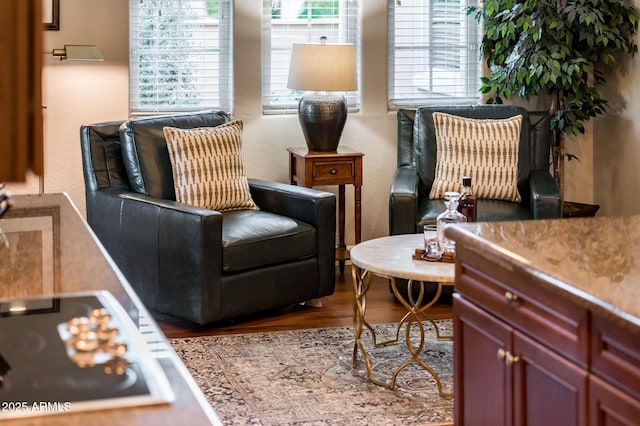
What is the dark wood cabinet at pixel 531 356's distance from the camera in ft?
5.81

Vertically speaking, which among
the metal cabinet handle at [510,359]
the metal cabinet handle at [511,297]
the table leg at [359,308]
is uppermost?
the metal cabinet handle at [511,297]

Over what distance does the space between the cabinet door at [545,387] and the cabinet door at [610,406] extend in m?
0.03

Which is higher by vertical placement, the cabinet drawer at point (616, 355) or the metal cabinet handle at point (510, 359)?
the cabinet drawer at point (616, 355)

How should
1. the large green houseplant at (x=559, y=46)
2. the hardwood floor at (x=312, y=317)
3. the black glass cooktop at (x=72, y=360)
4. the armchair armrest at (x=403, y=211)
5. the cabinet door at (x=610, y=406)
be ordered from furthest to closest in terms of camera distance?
1. the large green houseplant at (x=559, y=46)
2. the armchair armrest at (x=403, y=211)
3. the hardwood floor at (x=312, y=317)
4. the cabinet door at (x=610, y=406)
5. the black glass cooktop at (x=72, y=360)

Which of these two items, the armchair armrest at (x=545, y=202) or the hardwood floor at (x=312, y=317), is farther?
the armchair armrest at (x=545, y=202)

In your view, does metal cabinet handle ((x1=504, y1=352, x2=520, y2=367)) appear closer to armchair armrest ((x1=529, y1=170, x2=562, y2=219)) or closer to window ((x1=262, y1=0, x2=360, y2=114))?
armchair armrest ((x1=529, y1=170, x2=562, y2=219))

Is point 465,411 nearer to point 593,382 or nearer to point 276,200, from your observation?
point 593,382

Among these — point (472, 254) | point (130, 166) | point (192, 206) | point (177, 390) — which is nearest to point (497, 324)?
point (472, 254)

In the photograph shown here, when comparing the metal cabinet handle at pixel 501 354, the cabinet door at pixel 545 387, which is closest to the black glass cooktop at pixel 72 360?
the cabinet door at pixel 545 387

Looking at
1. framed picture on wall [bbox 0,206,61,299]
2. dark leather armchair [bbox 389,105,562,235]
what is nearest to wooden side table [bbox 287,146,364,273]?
dark leather armchair [bbox 389,105,562,235]

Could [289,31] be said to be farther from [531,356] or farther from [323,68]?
[531,356]

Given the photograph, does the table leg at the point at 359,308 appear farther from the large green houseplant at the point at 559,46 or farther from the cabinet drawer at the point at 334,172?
the large green houseplant at the point at 559,46

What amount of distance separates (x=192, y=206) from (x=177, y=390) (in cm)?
346

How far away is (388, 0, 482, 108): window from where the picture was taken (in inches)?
232
